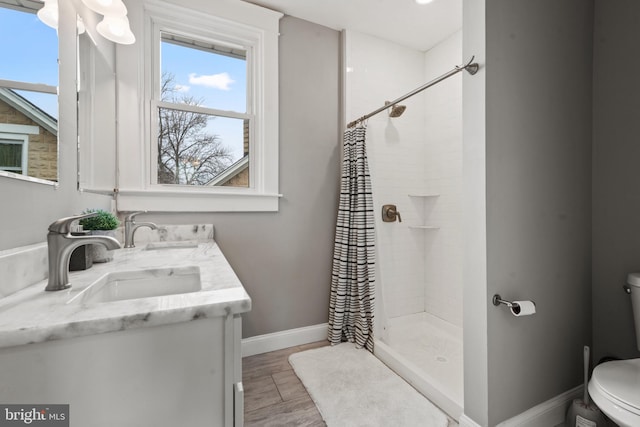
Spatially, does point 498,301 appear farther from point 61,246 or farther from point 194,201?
point 194,201

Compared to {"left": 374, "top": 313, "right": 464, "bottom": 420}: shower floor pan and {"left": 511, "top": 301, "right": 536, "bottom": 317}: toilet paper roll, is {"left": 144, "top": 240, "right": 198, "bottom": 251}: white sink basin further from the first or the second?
{"left": 511, "top": 301, "right": 536, "bottom": 317}: toilet paper roll

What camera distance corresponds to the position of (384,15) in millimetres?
2191

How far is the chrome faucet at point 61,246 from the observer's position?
2.46ft

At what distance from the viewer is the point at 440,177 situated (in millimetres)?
2529

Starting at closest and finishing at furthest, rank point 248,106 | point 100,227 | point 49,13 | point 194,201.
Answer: point 49,13, point 100,227, point 194,201, point 248,106

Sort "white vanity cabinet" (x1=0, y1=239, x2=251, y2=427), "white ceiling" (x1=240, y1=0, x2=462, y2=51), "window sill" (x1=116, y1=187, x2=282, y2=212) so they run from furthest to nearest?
1. "white ceiling" (x1=240, y1=0, x2=462, y2=51)
2. "window sill" (x1=116, y1=187, x2=282, y2=212)
3. "white vanity cabinet" (x1=0, y1=239, x2=251, y2=427)

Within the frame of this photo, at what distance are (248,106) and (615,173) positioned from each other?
2.35 metres

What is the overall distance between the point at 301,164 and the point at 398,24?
1.43 m

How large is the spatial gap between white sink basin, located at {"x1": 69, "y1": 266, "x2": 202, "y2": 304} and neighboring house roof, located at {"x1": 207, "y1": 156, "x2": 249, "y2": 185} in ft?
3.76

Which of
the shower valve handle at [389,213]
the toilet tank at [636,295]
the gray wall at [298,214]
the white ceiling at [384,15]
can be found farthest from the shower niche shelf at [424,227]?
the white ceiling at [384,15]

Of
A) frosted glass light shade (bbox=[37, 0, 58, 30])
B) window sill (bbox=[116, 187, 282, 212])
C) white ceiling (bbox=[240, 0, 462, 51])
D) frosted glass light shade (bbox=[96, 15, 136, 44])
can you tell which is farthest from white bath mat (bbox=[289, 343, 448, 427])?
white ceiling (bbox=[240, 0, 462, 51])

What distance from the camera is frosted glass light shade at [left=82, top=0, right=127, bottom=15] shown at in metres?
1.22

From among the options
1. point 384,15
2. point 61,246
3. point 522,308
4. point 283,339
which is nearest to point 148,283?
point 61,246

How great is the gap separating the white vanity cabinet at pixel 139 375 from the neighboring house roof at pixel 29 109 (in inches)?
28.0
